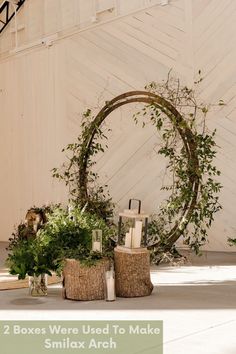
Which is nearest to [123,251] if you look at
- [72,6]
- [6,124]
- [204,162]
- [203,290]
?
[203,290]

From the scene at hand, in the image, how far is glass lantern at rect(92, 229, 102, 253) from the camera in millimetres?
4629

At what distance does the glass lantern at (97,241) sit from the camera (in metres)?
4.63

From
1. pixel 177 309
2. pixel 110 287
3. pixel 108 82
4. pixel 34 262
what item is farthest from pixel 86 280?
pixel 108 82

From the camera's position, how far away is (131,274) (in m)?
4.71

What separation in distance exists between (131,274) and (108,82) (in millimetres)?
4785

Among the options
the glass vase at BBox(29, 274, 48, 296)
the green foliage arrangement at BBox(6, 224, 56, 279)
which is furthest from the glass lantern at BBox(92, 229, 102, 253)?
the glass vase at BBox(29, 274, 48, 296)

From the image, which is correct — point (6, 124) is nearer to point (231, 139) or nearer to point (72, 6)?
point (72, 6)

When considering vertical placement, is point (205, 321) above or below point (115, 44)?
below

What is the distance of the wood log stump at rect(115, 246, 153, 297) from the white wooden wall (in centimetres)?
317

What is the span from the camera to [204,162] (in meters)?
6.52

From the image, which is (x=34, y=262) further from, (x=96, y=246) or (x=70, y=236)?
(x=96, y=246)

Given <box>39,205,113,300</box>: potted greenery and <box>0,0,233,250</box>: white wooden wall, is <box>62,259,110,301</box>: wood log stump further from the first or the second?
<box>0,0,233,250</box>: white wooden wall

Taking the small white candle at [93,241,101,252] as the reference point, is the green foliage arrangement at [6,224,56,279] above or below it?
below

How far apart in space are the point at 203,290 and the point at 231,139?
314cm
